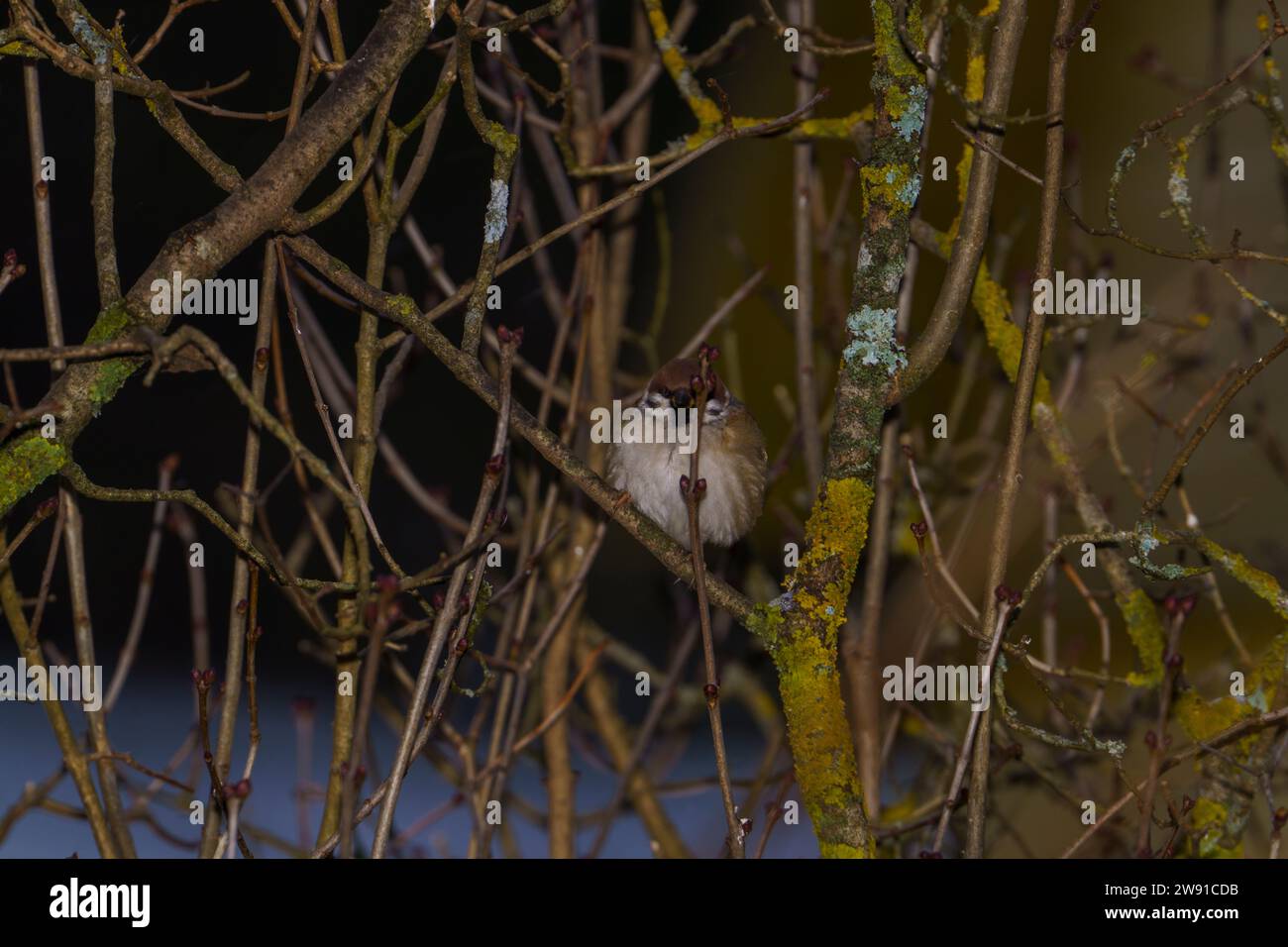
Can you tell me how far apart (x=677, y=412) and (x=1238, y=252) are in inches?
67.7

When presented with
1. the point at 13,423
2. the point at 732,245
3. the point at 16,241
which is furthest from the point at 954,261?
the point at 16,241

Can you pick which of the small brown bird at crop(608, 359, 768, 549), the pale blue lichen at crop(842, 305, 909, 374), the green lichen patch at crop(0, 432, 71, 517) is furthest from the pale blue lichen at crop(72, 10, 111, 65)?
the small brown bird at crop(608, 359, 768, 549)

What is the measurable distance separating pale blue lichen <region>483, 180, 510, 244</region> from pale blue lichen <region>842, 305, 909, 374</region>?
0.70 meters

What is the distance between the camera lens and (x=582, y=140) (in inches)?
140

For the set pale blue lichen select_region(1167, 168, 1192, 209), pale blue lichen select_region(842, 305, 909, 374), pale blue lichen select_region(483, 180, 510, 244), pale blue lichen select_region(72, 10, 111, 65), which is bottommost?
pale blue lichen select_region(842, 305, 909, 374)

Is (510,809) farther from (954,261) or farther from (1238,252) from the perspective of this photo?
(1238,252)

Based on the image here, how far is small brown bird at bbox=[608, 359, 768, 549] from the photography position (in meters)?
3.81

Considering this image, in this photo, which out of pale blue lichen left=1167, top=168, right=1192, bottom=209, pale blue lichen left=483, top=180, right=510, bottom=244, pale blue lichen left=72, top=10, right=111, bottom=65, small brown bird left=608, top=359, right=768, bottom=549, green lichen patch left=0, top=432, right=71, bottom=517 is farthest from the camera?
small brown bird left=608, top=359, right=768, bottom=549

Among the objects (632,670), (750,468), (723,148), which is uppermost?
(723,148)

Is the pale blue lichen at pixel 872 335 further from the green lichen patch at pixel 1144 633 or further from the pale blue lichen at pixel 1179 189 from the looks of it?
the green lichen patch at pixel 1144 633

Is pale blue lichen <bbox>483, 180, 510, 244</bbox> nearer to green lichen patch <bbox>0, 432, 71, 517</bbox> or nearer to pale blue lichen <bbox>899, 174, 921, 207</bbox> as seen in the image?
pale blue lichen <bbox>899, 174, 921, 207</bbox>

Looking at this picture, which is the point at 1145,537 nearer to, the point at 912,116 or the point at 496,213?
the point at 912,116

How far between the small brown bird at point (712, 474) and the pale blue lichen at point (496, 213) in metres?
1.39

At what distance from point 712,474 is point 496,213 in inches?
66.3
